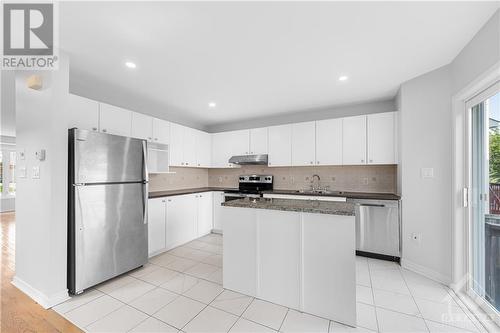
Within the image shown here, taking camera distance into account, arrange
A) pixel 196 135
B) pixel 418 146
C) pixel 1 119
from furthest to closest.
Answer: pixel 1 119 → pixel 196 135 → pixel 418 146

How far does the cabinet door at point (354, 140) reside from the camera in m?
3.50

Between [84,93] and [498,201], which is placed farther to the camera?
[84,93]

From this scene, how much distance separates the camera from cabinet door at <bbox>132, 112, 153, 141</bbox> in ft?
10.3

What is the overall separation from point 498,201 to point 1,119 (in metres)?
9.11

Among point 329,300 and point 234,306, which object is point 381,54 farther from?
point 234,306

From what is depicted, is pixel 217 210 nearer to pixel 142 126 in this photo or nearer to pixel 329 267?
pixel 142 126

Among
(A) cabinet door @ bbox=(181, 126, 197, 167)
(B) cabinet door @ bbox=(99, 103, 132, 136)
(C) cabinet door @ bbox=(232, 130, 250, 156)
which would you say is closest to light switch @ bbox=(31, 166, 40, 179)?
(B) cabinet door @ bbox=(99, 103, 132, 136)

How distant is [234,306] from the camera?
1974mm

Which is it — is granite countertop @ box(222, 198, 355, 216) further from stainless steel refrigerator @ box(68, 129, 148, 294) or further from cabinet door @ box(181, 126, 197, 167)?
cabinet door @ box(181, 126, 197, 167)

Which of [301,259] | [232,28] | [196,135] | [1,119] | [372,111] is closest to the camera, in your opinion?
[232,28]

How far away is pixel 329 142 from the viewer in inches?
148

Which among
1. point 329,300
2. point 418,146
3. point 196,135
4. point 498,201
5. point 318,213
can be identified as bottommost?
point 329,300

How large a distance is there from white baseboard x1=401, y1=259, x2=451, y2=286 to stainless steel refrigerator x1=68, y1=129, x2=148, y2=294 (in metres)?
3.60

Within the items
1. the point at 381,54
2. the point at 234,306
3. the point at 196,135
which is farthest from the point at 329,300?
the point at 196,135
